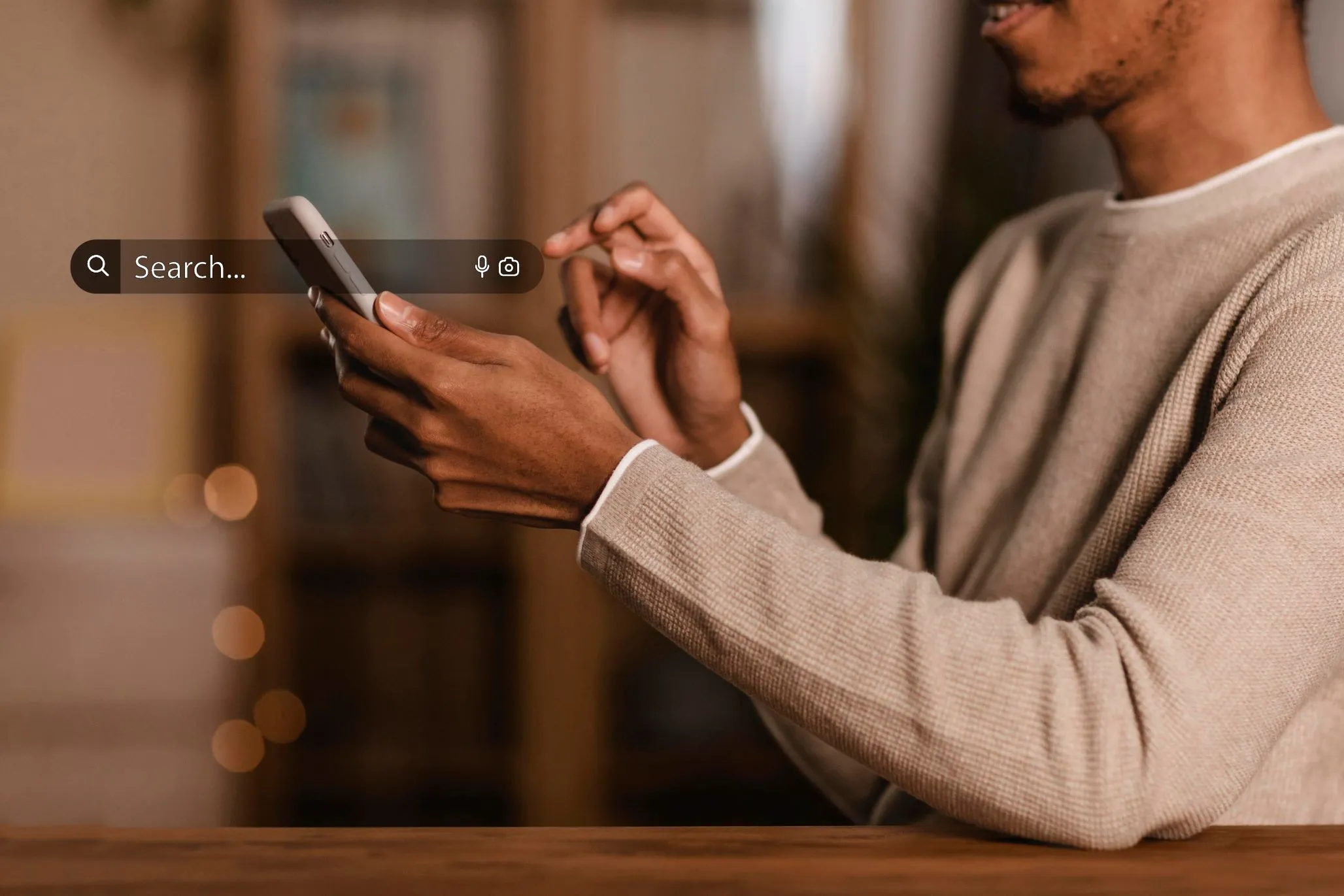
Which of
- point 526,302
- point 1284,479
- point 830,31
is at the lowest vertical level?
point 1284,479

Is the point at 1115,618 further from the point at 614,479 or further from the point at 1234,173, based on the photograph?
Result: the point at 1234,173

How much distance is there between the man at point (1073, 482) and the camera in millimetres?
505

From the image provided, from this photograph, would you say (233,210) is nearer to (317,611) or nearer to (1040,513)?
(317,611)

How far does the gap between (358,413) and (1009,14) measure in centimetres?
149

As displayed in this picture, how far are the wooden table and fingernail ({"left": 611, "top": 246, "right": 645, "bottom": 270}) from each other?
1.46 ft

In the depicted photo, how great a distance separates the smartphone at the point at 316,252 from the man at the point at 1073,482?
2 cm

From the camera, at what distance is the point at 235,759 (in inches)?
77.9

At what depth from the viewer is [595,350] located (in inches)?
29.8

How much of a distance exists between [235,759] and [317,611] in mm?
292

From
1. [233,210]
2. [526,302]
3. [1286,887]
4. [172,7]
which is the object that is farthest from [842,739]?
[172,7]

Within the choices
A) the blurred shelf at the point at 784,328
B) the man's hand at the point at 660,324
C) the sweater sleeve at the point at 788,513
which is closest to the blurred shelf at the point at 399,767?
the blurred shelf at the point at 784,328

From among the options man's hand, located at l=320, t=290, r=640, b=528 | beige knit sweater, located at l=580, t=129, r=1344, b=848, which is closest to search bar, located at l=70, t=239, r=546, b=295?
man's hand, located at l=320, t=290, r=640, b=528

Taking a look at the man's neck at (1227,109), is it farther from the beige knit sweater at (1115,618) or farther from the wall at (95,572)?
the wall at (95,572)

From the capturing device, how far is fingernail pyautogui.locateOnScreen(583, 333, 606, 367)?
75 centimetres
